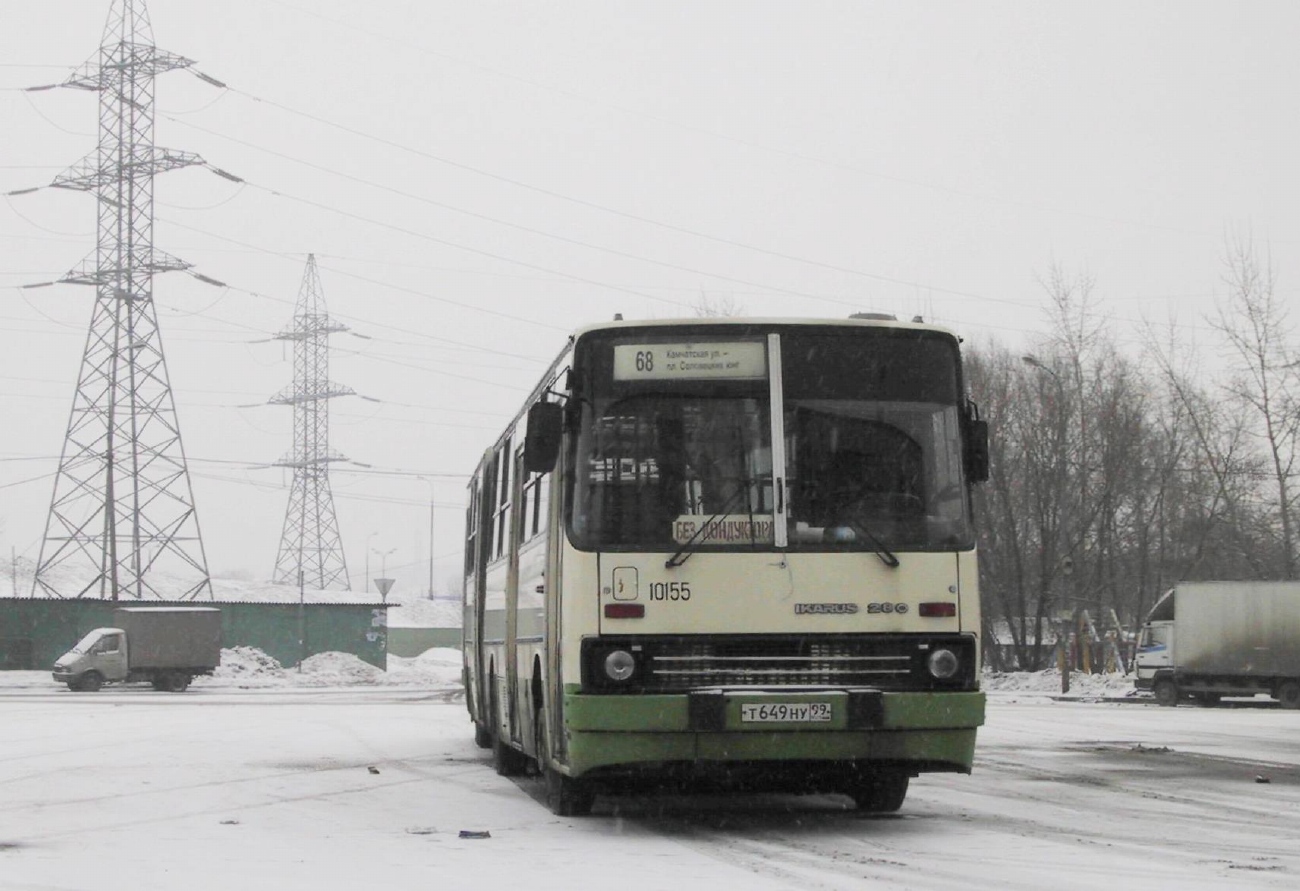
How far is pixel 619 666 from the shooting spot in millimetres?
11289

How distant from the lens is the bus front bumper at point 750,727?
36.6 feet

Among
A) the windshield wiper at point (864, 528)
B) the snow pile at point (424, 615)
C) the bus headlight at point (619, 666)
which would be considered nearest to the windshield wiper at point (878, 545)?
the windshield wiper at point (864, 528)

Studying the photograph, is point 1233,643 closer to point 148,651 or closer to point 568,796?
point 148,651

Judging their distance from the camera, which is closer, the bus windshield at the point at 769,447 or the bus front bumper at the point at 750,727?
the bus front bumper at the point at 750,727

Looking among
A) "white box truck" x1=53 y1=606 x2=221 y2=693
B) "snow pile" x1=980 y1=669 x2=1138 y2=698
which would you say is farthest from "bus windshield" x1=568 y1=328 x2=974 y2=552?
"white box truck" x1=53 y1=606 x2=221 y2=693

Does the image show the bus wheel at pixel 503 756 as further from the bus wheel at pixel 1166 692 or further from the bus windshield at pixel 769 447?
the bus wheel at pixel 1166 692

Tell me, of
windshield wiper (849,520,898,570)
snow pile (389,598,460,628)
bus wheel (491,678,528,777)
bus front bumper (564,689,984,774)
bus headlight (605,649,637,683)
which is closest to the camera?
bus front bumper (564,689,984,774)

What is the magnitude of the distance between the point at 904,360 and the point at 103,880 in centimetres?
585

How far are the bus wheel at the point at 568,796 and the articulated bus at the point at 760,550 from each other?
0.62 metres

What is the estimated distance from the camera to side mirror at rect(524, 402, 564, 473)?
1152 cm

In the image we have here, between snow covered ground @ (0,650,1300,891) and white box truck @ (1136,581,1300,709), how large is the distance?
16606mm

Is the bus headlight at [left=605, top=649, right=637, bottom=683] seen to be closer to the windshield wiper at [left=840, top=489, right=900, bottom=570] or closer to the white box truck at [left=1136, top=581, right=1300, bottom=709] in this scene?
the windshield wiper at [left=840, top=489, right=900, bottom=570]

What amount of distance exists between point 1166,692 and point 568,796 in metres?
31.6

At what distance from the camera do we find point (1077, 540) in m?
58.1
